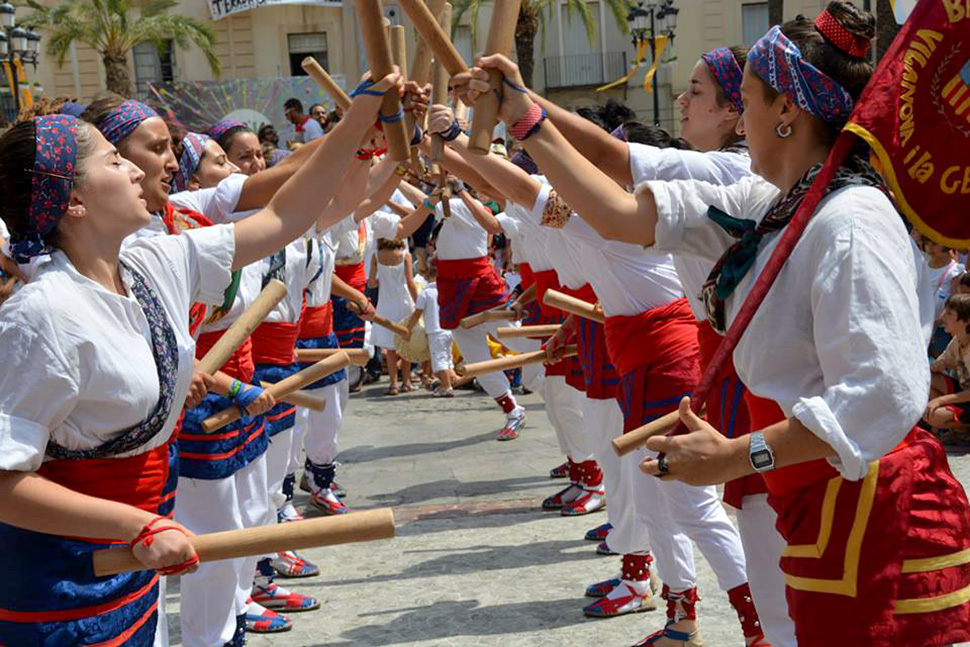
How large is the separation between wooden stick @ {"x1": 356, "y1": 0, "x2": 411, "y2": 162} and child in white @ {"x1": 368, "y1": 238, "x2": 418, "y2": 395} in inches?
347

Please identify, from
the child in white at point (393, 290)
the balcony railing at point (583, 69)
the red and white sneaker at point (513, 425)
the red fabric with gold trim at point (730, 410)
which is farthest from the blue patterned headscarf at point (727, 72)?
the balcony railing at point (583, 69)

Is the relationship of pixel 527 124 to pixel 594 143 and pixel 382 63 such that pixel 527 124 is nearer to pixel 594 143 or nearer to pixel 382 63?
pixel 382 63

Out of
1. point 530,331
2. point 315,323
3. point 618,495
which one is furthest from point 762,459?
point 315,323

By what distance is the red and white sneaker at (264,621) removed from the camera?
5.27 metres

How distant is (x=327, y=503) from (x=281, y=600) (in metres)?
1.86

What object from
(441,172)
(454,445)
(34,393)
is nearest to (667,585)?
(441,172)

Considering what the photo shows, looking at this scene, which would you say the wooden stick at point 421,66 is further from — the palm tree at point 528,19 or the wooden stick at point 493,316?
the palm tree at point 528,19

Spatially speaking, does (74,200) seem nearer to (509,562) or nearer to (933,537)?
(933,537)

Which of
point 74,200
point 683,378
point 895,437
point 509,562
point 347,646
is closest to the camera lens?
point 895,437

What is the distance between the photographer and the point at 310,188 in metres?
3.33

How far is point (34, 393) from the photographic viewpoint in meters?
2.55

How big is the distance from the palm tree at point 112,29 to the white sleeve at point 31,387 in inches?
1140

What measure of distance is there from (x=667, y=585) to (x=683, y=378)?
2.90 ft

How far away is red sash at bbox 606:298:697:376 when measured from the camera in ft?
15.4
